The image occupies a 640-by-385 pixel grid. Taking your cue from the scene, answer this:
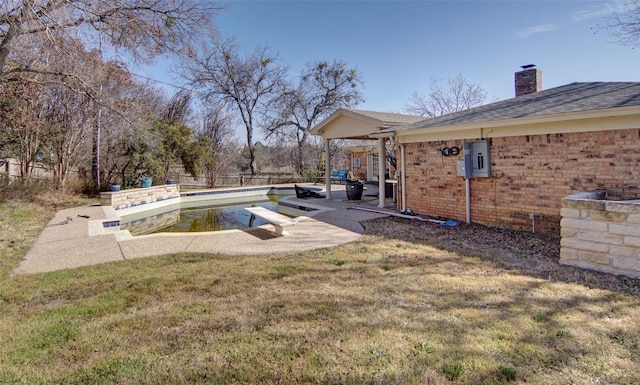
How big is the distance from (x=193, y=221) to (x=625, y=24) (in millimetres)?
15211

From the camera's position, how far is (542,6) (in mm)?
10273

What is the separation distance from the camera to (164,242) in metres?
6.67

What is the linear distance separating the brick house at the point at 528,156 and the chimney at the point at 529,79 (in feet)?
5.02

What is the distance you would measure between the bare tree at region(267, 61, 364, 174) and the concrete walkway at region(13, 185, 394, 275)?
18.4 meters

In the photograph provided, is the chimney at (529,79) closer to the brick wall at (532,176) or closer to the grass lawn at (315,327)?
the brick wall at (532,176)

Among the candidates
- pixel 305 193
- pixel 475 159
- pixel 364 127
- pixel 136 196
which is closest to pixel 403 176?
pixel 475 159

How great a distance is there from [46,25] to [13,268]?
4.79m

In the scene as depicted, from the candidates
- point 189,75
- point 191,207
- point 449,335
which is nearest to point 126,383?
point 449,335

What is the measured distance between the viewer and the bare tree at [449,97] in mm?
27500

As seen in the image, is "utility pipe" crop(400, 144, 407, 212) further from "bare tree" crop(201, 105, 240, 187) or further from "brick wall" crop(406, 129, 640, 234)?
"bare tree" crop(201, 105, 240, 187)

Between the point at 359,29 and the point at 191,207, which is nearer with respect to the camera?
the point at 191,207

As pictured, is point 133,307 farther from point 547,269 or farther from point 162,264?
point 547,269

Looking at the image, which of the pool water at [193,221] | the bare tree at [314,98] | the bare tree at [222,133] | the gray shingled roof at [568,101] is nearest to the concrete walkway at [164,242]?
the pool water at [193,221]

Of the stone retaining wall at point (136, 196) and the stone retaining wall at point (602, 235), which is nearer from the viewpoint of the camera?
the stone retaining wall at point (602, 235)
